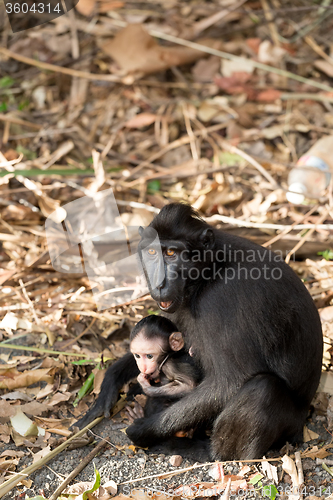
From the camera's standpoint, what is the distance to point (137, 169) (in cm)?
746

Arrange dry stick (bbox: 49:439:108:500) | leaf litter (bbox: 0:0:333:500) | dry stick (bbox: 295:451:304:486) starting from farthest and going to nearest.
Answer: leaf litter (bbox: 0:0:333:500)
dry stick (bbox: 295:451:304:486)
dry stick (bbox: 49:439:108:500)

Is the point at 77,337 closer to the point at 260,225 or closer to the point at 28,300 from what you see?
the point at 28,300

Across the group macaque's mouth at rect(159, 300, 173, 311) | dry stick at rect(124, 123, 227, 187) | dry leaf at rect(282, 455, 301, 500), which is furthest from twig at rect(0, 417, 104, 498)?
dry stick at rect(124, 123, 227, 187)

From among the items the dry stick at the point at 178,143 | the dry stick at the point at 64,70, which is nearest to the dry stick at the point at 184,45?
the dry stick at the point at 64,70

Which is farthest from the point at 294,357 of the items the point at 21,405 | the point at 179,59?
the point at 179,59

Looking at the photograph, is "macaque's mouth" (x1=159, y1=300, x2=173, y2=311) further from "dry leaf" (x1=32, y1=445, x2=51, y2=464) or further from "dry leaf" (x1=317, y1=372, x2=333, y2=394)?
"dry leaf" (x1=317, y1=372, x2=333, y2=394)

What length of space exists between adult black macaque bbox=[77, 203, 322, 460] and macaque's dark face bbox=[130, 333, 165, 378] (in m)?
0.31

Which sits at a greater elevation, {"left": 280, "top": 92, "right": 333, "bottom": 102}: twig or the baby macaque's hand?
{"left": 280, "top": 92, "right": 333, "bottom": 102}: twig

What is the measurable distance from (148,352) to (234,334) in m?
0.75

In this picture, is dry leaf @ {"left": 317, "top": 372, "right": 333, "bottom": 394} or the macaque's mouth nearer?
the macaque's mouth

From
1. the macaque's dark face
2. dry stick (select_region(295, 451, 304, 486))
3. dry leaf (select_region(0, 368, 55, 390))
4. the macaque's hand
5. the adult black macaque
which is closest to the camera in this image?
dry stick (select_region(295, 451, 304, 486))

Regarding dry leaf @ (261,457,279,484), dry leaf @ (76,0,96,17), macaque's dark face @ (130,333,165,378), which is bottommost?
dry leaf @ (261,457,279,484)

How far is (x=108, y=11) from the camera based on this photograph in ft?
30.5

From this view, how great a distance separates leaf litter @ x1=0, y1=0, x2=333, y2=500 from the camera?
402 centimetres
